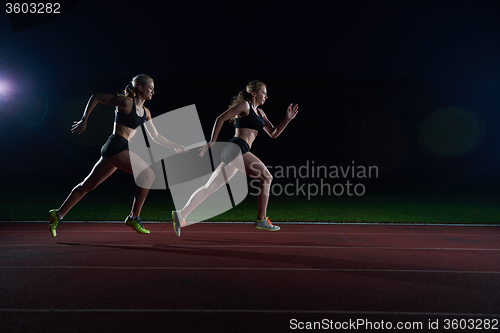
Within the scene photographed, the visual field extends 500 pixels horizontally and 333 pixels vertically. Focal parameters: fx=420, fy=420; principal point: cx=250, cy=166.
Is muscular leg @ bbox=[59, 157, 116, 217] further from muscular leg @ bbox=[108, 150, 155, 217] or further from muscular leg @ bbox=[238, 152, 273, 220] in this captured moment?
muscular leg @ bbox=[238, 152, 273, 220]

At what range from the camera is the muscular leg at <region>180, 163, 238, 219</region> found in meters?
6.55

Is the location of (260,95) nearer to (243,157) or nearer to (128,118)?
(243,157)

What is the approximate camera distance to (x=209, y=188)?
660 cm

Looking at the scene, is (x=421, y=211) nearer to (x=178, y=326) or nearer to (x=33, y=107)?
(x=178, y=326)

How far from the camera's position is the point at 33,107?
3859 cm

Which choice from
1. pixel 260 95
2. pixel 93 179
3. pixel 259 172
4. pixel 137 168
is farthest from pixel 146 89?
pixel 259 172

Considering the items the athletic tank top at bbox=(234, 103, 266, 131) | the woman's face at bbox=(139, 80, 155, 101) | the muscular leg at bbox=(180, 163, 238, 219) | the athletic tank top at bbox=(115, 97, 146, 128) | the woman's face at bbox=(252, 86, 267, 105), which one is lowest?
the muscular leg at bbox=(180, 163, 238, 219)

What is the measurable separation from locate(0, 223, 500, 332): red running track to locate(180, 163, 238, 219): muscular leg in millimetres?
527

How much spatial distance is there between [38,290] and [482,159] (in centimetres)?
4042

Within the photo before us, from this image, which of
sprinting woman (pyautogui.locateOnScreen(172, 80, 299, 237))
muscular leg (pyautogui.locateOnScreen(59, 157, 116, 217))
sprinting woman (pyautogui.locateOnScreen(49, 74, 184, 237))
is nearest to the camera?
sprinting woman (pyautogui.locateOnScreen(49, 74, 184, 237))

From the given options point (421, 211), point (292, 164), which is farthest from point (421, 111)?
point (421, 211)

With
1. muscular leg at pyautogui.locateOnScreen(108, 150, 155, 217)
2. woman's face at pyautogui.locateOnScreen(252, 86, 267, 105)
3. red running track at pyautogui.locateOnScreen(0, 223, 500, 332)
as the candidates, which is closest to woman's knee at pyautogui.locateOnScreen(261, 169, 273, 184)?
red running track at pyautogui.locateOnScreen(0, 223, 500, 332)

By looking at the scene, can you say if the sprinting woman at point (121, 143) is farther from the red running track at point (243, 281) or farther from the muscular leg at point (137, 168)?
the red running track at point (243, 281)

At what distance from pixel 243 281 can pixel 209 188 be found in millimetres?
2565
